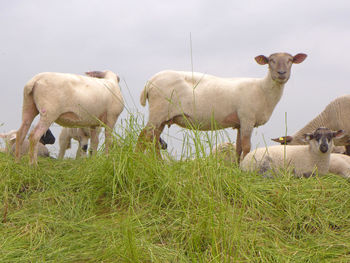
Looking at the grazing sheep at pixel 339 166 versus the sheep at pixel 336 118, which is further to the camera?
the sheep at pixel 336 118

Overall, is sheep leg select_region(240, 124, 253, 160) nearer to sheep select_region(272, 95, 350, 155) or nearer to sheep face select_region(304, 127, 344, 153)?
sheep face select_region(304, 127, 344, 153)

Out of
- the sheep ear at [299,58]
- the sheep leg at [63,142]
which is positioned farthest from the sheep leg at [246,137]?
the sheep leg at [63,142]

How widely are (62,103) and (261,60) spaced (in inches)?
141

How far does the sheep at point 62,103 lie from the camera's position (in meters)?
6.25

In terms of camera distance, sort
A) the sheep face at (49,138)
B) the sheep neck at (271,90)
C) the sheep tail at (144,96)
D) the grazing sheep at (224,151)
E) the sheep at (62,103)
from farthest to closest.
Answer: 1. the sheep face at (49,138)
2. the sheep tail at (144,96)
3. the sheep neck at (271,90)
4. the sheep at (62,103)
5. the grazing sheep at (224,151)

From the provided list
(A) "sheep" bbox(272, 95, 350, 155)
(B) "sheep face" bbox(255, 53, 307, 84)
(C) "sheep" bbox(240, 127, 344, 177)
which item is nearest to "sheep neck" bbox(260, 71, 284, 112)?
(B) "sheep face" bbox(255, 53, 307, 84)

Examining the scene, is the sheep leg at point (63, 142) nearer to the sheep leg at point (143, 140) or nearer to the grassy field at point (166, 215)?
the grassy field at point (166, 215)

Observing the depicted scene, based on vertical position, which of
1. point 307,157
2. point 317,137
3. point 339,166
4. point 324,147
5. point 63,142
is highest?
point 317,137

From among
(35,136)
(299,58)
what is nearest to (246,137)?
(299,58)

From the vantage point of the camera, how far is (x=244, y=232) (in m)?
3.39

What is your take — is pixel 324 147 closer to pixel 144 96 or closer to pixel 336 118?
pixel 336 118

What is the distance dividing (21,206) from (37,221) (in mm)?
744

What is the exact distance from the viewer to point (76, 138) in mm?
10695

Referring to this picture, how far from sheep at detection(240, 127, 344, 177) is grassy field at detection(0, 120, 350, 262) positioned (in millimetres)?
925
